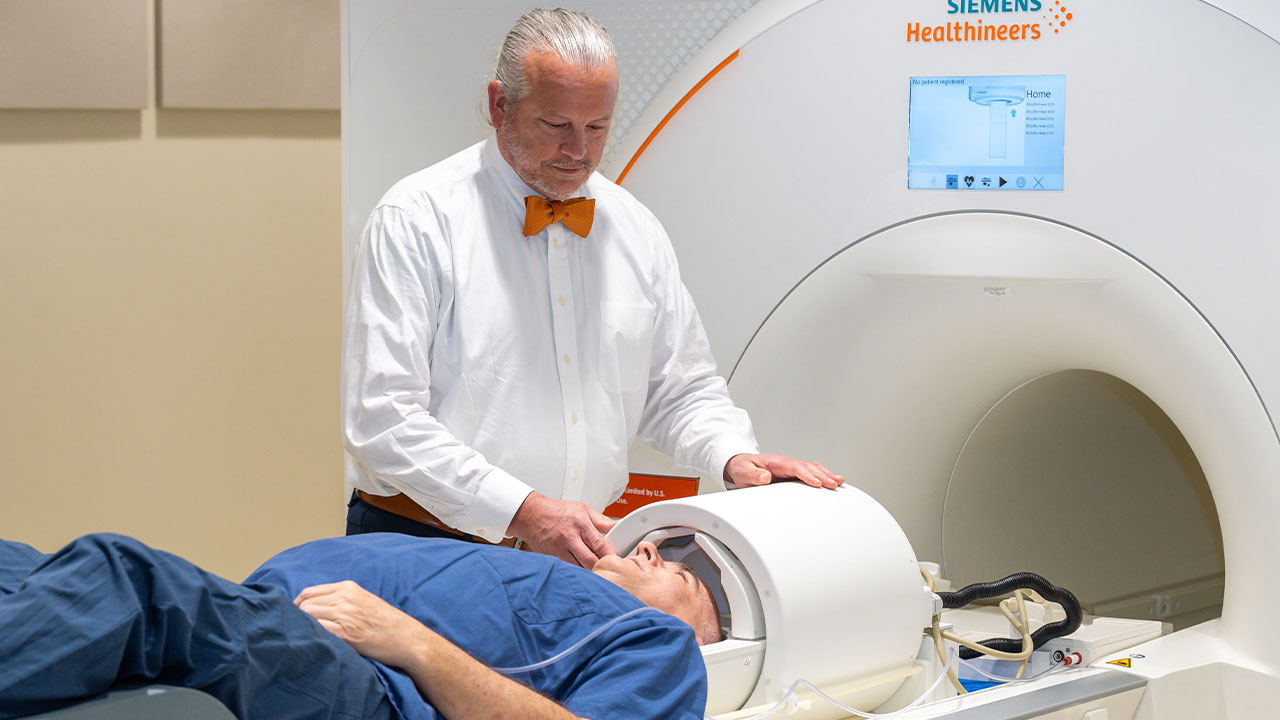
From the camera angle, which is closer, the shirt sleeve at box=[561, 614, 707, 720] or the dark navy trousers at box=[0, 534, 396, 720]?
the dark navy trousers at box=[0, 534, 396, 720]

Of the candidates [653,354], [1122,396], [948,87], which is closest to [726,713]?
[653,354]

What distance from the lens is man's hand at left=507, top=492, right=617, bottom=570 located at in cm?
184

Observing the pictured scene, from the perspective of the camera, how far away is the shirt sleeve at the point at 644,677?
1421 millimetres

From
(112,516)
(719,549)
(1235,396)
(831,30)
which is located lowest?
(112,516)

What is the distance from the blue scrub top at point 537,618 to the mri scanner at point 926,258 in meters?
0.22

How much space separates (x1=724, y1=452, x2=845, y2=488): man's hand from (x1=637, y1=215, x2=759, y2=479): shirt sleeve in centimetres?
10

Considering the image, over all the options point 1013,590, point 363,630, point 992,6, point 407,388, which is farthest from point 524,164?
point 1013,590

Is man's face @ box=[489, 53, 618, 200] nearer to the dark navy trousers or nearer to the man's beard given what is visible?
the man's beard

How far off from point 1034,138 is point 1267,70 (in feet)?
1.11

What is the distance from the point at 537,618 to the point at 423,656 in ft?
0.55

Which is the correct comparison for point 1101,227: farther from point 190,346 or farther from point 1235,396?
point 190,346

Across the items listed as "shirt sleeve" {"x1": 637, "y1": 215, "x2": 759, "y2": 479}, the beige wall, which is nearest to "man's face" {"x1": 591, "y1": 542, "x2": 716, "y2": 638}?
"shirt sleeve" {"x1": 637, "y1": 215, "x2": 759, "y2": 479}

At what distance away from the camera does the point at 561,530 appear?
185cm

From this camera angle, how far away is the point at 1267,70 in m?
1.96
